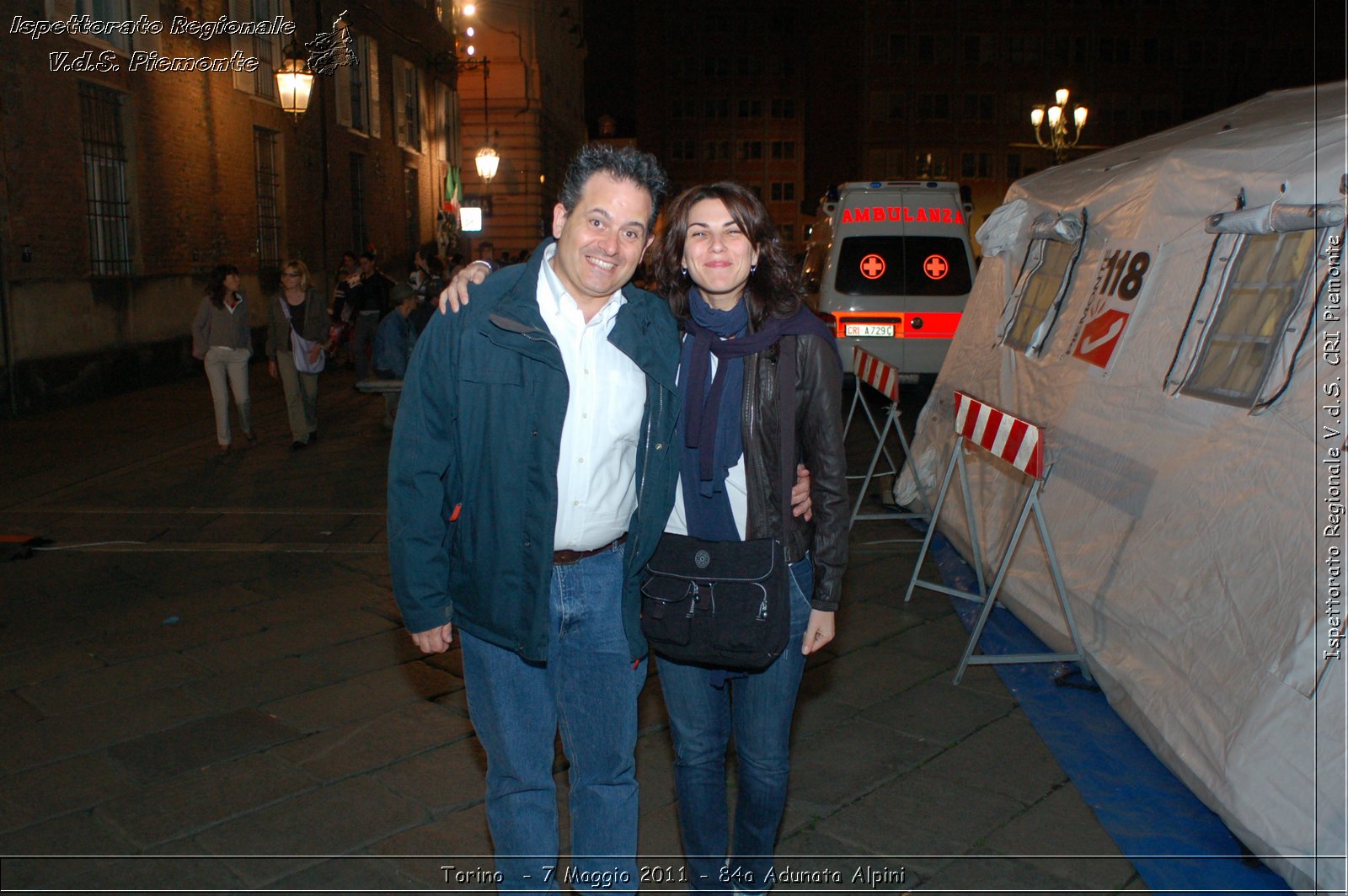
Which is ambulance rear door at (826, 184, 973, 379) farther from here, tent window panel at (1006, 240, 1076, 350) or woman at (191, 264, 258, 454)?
woman at (191, 264, 258, 454)

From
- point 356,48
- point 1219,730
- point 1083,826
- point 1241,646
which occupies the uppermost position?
point 356,48

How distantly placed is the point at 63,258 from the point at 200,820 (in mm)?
11871

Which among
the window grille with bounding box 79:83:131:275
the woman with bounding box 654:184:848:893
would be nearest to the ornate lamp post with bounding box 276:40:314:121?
the window grille with bounding box 79:83:131:275

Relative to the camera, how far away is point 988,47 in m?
65.5

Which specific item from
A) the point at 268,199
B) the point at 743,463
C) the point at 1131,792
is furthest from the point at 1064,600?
the point at 268,199

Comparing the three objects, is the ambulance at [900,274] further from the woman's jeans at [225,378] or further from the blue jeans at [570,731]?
the blue jeans at [570,731]

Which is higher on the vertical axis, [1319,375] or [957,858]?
[1319,375]

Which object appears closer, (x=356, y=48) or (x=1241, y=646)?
(x=1241, y=646)

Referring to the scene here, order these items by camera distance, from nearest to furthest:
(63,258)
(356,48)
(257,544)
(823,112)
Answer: (257,544) → (63,258) → (356,48) → (823,112)

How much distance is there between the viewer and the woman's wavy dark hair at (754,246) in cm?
276

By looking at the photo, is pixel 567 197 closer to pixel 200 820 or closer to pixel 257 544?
pixel 200 820

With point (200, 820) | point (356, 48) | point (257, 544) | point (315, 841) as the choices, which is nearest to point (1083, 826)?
point (315, 841)

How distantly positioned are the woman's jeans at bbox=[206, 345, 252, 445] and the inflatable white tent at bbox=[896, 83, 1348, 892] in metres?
7.00

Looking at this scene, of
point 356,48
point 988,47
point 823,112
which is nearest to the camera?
point 356,48
